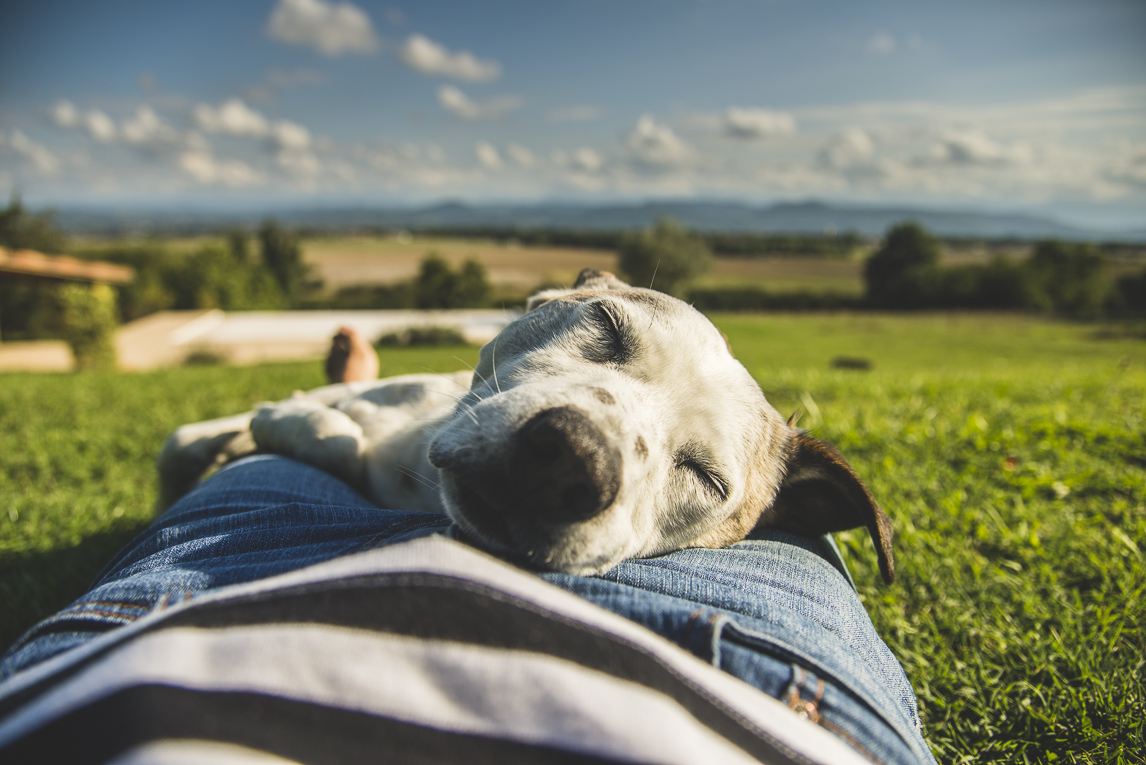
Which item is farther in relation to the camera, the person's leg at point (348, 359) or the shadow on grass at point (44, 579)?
the person's leg at point (348, 359)

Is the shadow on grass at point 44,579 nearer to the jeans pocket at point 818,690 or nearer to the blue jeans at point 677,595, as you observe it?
the blue jeans at point 677,595

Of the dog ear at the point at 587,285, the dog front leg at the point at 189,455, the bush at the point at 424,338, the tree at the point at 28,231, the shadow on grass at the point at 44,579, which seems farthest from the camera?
the tree at the point at 28,231

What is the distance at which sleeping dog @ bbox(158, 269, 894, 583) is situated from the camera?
1.83m

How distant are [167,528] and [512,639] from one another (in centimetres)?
154

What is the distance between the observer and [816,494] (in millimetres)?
2781

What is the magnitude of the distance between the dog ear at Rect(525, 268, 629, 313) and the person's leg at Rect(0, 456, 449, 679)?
1.51m

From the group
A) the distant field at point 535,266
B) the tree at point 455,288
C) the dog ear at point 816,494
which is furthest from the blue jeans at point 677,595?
the tree at point 455,288

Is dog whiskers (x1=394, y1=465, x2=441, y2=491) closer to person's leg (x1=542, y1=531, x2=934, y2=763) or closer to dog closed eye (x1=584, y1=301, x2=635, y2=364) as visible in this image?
dog closed eye (x1=584, y1=301, x2=635, y2=364)

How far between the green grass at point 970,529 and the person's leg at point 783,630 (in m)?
0.96

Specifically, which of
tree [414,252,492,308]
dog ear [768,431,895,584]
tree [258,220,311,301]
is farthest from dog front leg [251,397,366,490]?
tree [258,220,311,301]

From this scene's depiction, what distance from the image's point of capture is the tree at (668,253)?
229 ft

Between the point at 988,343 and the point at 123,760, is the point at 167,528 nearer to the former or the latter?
the point at 123,760

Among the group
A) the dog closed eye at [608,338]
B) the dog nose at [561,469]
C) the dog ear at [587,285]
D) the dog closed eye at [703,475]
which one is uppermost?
the dog ear at [587,285]

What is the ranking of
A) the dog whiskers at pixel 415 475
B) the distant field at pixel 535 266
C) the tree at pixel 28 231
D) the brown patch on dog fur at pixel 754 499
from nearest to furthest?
1. the brown patch on dog fur at pixel 754 499
2. the dog whiskers at pixel 415 475
3. the tree at pixel 28 231
4. the distant field at pixel 535 266
